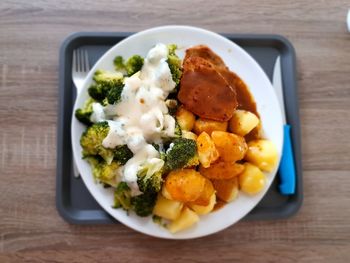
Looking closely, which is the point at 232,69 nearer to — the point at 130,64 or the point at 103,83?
the point at 130,64

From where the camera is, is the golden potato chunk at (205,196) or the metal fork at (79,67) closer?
the golden potato chunk at (205,196)

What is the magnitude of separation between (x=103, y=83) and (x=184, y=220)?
717 millimetres

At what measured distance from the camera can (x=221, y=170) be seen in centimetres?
184

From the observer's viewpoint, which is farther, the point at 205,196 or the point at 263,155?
the point at 263,155

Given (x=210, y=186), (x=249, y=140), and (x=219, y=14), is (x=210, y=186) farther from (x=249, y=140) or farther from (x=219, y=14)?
(x=219, y=14)

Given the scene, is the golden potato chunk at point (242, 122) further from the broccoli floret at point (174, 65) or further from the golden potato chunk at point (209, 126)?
the broccoli floret at point (174, 65)

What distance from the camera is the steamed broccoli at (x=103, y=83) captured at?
6.13 ft

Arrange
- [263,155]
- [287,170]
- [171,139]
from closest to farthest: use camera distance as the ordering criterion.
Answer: [171,139] → [263,155] → [287,170]

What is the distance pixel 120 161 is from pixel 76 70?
56cm

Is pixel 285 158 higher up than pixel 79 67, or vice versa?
pixel 79 67

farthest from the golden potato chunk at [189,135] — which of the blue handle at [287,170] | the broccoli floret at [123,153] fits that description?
the blue handle at [287,170]

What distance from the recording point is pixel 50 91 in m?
2.09

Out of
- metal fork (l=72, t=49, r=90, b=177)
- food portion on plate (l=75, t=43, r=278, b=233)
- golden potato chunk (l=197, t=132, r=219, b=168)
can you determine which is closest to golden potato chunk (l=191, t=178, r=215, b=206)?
food portion on plate (l=75, t=43, r=278, b=233)

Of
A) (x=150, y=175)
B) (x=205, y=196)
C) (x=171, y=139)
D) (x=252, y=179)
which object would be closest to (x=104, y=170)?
(x=150, y=175)
